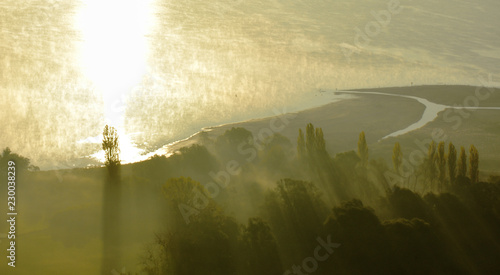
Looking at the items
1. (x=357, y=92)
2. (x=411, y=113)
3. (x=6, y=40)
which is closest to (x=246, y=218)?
(x=411, y=113)

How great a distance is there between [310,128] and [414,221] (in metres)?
30.6

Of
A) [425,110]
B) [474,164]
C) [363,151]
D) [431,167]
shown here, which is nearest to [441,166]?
[431,167]

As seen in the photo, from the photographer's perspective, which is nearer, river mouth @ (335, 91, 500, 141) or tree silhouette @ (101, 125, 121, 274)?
tree silhouette @ (101, 125, 121, 274)

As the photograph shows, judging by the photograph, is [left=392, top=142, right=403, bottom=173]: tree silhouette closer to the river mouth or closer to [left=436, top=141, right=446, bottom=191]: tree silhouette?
[left=436, top=141, right=446, bottom=191]: tree silhouette

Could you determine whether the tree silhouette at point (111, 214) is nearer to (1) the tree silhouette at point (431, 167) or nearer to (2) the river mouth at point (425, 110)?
(1) the tree silhouette at point (431, 167)

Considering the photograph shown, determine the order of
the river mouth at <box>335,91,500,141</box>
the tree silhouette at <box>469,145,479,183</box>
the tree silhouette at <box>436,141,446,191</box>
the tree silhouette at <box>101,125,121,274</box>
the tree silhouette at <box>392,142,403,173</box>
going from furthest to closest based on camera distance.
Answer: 1. the river mouth at <box>335,91,500,141</box>
2. the tree silhouette at <box>392,142,403,173</box>
3. the tree silhouette at <box>436,141,446,191</box>
4. the tree silhouette at <box>469,145,479,183</box>
5. the tree silhouette at <box>101,125,121,274</box>

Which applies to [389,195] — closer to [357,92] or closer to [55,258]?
[55,258]

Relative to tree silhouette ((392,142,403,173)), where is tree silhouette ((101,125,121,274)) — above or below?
below

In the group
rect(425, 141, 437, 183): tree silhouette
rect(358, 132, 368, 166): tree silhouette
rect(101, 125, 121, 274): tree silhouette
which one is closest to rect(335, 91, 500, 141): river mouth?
rect(358, 132, 368, 166): tree silhouette

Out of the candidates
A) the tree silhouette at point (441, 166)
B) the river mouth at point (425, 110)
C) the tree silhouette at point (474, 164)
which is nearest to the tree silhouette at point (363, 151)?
the tree silhouette at point (441, 166)

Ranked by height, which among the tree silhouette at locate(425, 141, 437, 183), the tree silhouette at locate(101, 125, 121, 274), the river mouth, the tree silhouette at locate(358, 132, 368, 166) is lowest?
the tree silhouette at locate(101, 125, 121, 274)

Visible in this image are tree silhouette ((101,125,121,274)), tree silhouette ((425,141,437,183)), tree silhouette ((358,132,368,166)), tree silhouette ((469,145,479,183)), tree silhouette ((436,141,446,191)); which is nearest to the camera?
tree silhouette ((101,125,121,274))

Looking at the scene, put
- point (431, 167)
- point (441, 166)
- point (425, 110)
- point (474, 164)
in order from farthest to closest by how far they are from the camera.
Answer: point (425, 110)
point (431, 167)
point (441, 166)
point (474, 164)

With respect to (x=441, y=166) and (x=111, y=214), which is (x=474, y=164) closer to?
(x=441, y=166)
